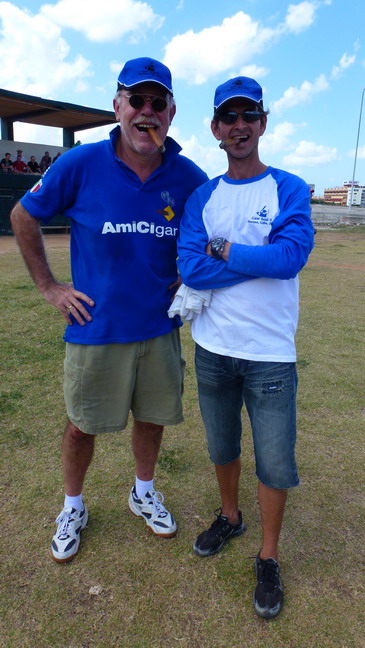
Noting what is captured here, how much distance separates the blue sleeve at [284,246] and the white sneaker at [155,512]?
142 cm

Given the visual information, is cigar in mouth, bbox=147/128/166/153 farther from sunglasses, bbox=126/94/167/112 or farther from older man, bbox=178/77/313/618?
older man, bbox=178/77/313/618

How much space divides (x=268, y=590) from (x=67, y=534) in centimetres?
100

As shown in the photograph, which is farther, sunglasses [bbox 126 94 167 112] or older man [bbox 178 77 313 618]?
sunglasses [bbox 126 94 167 112]

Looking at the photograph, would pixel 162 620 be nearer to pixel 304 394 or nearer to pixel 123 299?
pixel 123 299

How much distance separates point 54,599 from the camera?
6.89ft

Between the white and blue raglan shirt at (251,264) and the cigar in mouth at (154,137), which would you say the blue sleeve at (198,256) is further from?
the cigar in mouth at (154,137)

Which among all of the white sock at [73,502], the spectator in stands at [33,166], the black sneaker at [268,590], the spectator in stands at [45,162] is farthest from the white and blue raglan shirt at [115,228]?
the spectator in stands at [45,162]

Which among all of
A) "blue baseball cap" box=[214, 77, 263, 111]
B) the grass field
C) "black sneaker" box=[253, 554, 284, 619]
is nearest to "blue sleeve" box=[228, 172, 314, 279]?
"blue baseball cap" box=[214, 77, 263, 111]

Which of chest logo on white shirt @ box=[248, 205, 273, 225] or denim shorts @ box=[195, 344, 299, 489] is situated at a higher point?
chest logo on white shirt @ box=[248, 205, 273, 225]

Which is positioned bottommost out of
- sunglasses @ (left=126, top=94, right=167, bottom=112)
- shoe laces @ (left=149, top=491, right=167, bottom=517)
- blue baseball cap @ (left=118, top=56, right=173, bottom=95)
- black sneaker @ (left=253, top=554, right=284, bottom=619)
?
black sneaker @ (left=253, top=554, right=284, bottom=619)

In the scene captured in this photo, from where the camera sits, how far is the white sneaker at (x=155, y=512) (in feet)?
8.25

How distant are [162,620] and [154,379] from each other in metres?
1.06

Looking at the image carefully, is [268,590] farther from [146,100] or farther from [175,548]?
[146,100]

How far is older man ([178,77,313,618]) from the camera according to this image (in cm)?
193
